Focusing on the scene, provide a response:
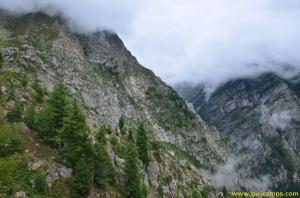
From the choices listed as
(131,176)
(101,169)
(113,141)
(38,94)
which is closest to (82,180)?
(101,169)

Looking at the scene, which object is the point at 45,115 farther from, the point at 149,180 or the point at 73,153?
the point at 149,180

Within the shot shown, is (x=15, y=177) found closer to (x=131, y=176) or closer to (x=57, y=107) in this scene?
(x=57, y=107)

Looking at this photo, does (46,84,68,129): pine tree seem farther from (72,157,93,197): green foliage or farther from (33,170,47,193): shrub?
(33,170,47,193): shrub

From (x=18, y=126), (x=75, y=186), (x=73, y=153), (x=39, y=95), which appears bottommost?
(x=75, y=186)

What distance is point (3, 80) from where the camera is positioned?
138 metres

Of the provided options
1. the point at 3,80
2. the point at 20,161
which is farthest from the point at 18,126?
the point at 3,80

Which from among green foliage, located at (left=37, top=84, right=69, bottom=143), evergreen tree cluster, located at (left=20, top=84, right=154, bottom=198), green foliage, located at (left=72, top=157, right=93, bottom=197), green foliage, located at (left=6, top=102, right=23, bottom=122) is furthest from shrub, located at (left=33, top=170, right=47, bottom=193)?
green foliage, located at (left=6, top=102, right=23, bottom=122)

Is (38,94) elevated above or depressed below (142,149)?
above

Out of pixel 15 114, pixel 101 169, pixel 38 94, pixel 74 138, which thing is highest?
pixel 38 94

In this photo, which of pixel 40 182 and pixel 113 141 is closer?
pixel 40 182

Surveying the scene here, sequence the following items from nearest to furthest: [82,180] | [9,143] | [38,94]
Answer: [82,180] < [9,143] < [38,94]

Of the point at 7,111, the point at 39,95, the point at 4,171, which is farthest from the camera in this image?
the point at 39,95

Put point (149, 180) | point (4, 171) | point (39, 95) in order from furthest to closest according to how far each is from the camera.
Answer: point (149, 180) → point (39, 95) → point (4, 171)

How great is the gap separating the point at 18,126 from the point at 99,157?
20.3 metres
